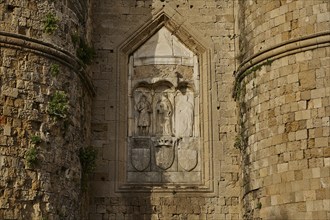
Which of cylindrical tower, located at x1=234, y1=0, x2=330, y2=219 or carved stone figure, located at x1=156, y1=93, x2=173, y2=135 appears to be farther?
carved stone figure, located at x1=156, y1=93, x2=173, y2=135

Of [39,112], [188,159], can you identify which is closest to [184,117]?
[188,159]

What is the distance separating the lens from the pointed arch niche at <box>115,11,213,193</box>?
43.3 feet

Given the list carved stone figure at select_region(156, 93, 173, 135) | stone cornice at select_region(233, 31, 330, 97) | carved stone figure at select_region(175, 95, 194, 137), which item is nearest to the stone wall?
carved stone figure at select_region(175, 95, 194, 137)

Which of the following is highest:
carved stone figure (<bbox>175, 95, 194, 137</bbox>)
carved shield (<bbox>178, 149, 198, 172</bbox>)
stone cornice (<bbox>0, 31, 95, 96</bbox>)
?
stone cornice (<bbox>0, 31, 95, 96</bbox>)

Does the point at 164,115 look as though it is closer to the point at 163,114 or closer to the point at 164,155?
the point at 163,114

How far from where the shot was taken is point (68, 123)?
11.6 m

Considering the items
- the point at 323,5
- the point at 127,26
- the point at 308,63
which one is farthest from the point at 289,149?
the point at 127,26

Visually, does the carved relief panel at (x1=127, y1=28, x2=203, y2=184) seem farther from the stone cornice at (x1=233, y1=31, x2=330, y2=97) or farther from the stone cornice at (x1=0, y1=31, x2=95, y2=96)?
the stone cornice at (x1=0, y1=31, x2=95, y2=96)

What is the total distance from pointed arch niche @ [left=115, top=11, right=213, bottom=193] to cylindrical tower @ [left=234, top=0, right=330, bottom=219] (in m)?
1.12

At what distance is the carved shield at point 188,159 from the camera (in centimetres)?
1328

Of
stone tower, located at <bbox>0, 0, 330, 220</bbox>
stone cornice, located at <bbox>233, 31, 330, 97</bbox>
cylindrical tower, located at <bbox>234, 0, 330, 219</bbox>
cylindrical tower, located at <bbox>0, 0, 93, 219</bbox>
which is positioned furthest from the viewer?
stone cornice, located at <bbox>233, 31, 330, 97</bbox>

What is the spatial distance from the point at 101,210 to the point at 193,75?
3.08 metres

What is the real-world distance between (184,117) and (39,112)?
11.0ft

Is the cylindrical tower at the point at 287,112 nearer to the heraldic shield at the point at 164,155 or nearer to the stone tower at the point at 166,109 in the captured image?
the stone tower at the point at 166,109
